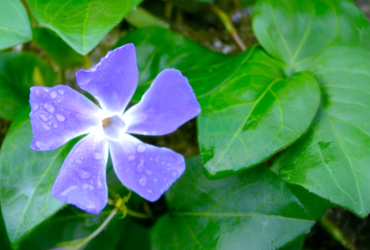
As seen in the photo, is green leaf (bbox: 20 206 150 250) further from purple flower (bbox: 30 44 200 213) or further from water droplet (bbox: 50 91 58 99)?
water droplet (bbox: 50 91 58 99)

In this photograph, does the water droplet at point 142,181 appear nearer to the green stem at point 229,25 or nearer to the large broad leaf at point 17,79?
the large broad leaf at point 17,79

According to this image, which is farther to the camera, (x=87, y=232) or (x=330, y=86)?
(x=87, y=232)

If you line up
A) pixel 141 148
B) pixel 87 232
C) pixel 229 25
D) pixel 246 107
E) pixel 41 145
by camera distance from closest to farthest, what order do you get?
pixel 41 145, pixel 141 148, pixel 246 107, pixel 87 232, pixel 229 25

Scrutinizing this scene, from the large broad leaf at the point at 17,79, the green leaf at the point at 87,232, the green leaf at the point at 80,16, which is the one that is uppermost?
the green leaf at the point at 80,16

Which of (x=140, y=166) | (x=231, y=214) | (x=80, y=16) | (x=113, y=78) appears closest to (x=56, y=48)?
(x=80, y=16)

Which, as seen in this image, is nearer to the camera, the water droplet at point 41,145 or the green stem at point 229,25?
the water droplet at point 41,145

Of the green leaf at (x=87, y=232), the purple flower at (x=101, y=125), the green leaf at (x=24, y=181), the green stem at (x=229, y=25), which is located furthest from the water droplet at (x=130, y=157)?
the green stem at (x=229, y=25)

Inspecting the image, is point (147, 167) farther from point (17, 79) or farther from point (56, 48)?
point (17, 79)

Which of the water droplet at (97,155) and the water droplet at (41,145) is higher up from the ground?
the water droplet at (41,145)

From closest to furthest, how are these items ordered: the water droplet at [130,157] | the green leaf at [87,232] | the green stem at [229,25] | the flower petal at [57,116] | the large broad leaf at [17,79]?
1. the flower petal at [57,116]
2. the water droplet at [130,157]
3. the green leaf at [87,232]
4. the large broad leaf at [17,79]
5. the green stem at [229,25]
